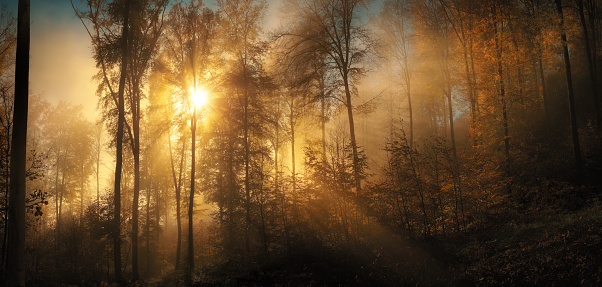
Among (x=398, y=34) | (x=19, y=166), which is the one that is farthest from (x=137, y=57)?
(x=398, y=34)

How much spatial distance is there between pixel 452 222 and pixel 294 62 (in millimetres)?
9993

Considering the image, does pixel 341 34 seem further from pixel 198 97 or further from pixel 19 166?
pixel 19 166

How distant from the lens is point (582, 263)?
252 inches

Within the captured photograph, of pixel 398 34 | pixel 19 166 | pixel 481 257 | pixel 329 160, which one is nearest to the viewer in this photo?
pixel 19 166

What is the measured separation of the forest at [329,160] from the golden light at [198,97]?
9cm

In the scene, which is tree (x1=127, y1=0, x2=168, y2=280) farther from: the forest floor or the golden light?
the forest floor

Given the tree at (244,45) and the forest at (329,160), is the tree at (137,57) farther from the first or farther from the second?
the tree at (244,45)

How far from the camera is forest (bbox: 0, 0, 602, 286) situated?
825 cm

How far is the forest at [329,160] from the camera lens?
8.25 metres

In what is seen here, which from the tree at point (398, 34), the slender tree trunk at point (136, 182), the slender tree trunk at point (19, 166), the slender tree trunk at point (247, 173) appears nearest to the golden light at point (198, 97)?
the slender tree trunk at point (247, 173)

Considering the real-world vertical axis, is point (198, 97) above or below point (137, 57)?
below

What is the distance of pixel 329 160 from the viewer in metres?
12.1

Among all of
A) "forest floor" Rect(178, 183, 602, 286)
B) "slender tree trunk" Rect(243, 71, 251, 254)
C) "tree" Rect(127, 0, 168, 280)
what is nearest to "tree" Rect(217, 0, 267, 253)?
"slender tree trunk" Rect(243, 71, 251, 254)

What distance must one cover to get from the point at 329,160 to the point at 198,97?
27.1ft
